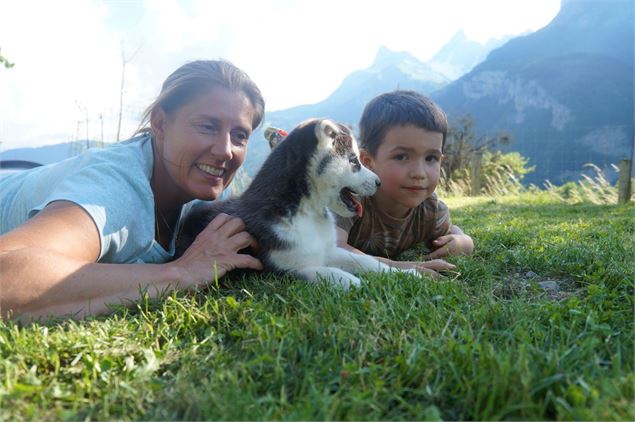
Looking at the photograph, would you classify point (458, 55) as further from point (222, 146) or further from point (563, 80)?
point (222, 146)

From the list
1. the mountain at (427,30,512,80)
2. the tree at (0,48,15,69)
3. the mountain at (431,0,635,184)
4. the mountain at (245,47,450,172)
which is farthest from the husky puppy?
the mountain at (427,30,512,80)

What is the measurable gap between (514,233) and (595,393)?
11.7 ft

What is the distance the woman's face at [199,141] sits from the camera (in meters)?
3.08

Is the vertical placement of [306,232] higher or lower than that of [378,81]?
lower

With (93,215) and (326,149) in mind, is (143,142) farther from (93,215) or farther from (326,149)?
(326,149)

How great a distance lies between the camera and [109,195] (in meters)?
2.50

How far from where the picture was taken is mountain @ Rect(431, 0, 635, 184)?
52.4m

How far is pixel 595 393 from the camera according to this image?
118cm

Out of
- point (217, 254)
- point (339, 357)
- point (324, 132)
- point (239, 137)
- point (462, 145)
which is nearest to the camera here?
point (339, 357)

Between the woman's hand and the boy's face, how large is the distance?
1496 millimetres

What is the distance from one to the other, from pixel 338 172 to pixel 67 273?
176 cm

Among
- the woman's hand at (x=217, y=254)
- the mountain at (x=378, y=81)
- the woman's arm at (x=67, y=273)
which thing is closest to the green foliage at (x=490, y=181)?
the woman's hand at (x=217, y=254)

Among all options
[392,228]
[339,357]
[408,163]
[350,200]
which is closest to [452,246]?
[392,228]

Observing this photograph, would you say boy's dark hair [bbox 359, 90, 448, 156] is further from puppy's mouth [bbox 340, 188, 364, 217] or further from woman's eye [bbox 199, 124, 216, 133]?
woman's eye [bbox 199, 124, 216, 133]
